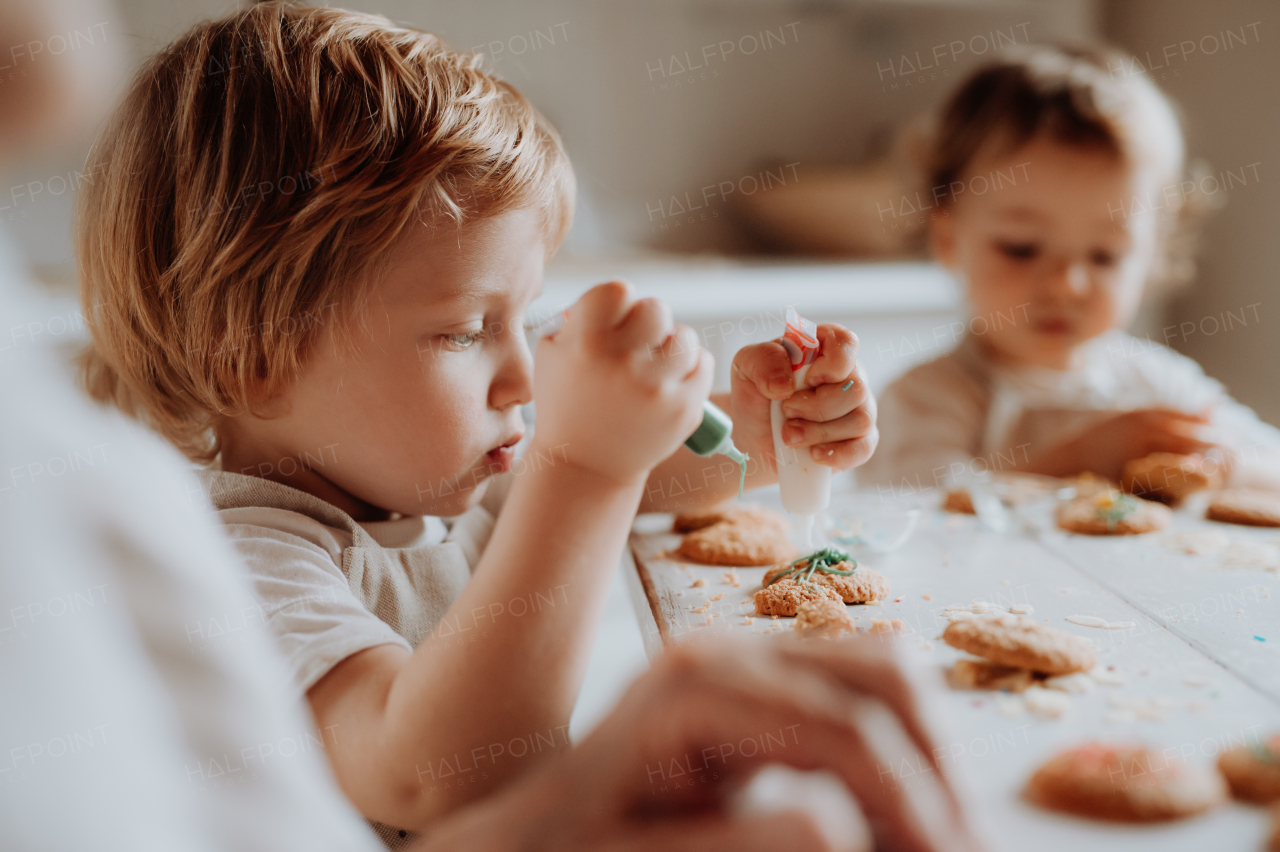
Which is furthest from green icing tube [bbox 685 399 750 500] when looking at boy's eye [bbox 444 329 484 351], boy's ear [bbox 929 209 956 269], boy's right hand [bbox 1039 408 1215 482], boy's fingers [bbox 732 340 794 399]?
boy's ear [bbox 929 209 956 269]

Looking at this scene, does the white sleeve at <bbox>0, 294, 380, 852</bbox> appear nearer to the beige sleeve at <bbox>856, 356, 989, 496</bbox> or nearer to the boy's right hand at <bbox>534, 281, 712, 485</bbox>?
the boy's right hand at <bbox>534, 281, 712, 485</bbox>

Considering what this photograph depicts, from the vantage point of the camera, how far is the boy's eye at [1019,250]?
142cm

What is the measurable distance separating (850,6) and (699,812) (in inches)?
108

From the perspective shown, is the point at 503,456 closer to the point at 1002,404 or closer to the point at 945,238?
the point at 1002,404

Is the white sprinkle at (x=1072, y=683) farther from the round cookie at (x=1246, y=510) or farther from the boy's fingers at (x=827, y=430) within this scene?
the round cookie at (x=1246, y=510)

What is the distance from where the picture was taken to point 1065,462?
111 cm

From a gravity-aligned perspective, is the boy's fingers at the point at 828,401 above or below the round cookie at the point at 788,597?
above

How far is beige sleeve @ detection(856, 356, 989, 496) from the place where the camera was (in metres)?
1.31

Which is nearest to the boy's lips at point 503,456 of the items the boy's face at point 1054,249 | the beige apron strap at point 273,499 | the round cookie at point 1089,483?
the beige apron strap at point 273,499

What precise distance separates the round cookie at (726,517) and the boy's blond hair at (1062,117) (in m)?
0.92

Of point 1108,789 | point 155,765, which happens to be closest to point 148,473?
point 155,765

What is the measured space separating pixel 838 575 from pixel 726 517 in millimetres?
178

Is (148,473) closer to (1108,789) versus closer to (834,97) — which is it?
(1108,789)

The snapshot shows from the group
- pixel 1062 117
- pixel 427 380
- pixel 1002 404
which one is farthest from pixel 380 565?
pixel 1062 117
